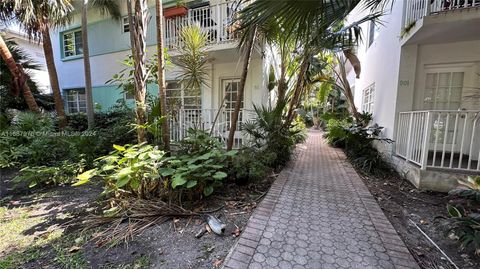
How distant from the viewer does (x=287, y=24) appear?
2.51m

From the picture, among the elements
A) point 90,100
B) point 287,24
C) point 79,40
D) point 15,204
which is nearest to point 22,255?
point 15,204

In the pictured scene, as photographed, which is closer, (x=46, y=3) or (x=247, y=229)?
(x=247, y=229)

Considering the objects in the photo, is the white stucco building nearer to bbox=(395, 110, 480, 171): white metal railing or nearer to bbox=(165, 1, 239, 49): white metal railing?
bbox=(395, 110, 480, 171): white metal railing

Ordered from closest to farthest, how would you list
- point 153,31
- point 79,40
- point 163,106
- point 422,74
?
point 163,106
point 422,74
point 153,31
point 79,40

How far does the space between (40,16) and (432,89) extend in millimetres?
10787

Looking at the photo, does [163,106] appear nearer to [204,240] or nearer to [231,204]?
[231,204]

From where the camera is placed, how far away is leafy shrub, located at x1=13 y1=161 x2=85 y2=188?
4342 millimetres

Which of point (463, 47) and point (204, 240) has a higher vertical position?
point (463, 47)

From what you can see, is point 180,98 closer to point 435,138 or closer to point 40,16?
point 40,16

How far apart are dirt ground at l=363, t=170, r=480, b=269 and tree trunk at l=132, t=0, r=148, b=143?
4.03m

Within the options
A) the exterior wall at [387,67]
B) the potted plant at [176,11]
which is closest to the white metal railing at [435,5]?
the exterior wall at [387,67]

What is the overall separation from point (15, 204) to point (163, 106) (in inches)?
118

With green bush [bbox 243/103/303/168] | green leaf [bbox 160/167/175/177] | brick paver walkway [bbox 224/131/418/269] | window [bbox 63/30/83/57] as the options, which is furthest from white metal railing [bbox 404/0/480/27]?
window [bbox 63/30/83/57]

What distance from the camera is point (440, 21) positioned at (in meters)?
3.96
